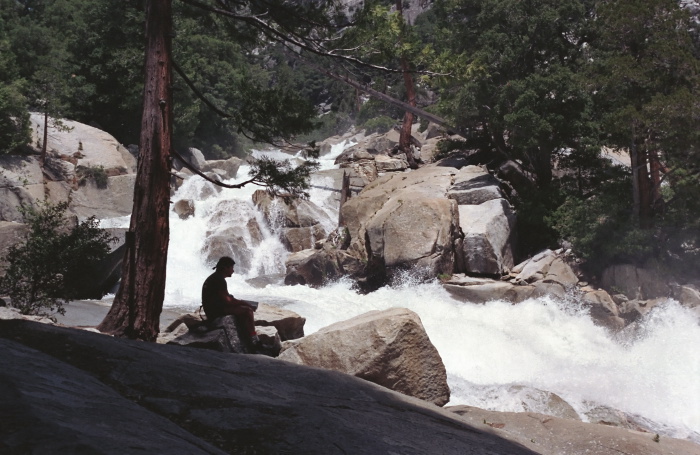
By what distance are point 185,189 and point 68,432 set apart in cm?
2282

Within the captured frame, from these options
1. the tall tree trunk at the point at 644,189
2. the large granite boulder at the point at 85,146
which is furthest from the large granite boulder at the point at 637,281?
the large granite boulder at the point at 85,146

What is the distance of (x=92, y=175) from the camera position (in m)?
23.9

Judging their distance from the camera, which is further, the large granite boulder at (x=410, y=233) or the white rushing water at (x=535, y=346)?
the large granite boulder at (x=410, y=233)

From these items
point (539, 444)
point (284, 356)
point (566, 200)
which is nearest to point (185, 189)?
point (566, 200)

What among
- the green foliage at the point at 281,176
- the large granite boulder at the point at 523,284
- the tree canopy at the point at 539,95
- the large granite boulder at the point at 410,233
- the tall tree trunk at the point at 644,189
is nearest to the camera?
the green foliage at the point at 281,176

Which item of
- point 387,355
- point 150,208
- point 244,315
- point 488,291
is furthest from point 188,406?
point 488,291

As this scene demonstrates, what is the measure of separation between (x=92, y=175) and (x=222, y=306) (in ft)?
61.9

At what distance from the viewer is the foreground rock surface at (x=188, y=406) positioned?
8.50ft

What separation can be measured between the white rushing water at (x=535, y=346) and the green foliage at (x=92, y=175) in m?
6.38

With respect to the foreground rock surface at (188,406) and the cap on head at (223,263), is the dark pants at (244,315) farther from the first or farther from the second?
the foreground rock surface at (188,406)

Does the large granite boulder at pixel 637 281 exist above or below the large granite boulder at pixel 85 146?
below

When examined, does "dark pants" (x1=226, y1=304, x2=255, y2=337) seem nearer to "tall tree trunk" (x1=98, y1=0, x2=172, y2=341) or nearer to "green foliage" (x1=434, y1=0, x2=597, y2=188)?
"tall tree trunk" (x1=98, y1=0, x2=172, y2=341)

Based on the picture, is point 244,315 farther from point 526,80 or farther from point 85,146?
point 85,146

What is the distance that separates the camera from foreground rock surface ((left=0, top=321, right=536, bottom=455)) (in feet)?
8.50
